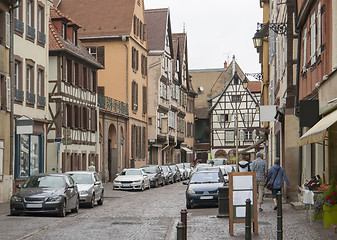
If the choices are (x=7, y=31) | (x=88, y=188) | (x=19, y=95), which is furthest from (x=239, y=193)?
(x=19, y=95)

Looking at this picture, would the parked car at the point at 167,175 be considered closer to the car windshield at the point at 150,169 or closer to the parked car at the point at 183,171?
the car windshield at the point at 150,169

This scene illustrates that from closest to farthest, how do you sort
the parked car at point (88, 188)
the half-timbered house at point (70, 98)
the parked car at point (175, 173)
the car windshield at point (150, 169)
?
the parked car at point (88, 188) → the half-timbered house at point (70, 98) → the car windshield at point (150, 169) → the parked car at point (175, 173)

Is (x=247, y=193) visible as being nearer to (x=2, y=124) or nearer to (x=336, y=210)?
(x=336, y=210)

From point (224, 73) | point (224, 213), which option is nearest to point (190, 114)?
point (224, 73)

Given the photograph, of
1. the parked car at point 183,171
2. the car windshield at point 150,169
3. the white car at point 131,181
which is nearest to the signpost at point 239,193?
the white car at point 131,181

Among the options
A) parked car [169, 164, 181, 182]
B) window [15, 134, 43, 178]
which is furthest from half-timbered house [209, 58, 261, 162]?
window [15, 134, 43, 178]

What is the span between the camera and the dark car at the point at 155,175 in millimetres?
46425

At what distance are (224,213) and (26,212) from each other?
6.34 m

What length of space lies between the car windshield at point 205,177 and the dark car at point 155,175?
16933 mm

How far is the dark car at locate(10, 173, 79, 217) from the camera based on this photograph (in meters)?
22.7

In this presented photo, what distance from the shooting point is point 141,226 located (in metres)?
19.4

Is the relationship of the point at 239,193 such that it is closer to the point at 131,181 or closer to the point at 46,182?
the point at 46,182

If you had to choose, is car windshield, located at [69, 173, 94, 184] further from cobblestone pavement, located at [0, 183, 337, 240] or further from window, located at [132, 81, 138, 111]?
window, located at [132, 81, 138, 111]

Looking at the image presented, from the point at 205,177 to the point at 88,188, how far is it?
4.76m
